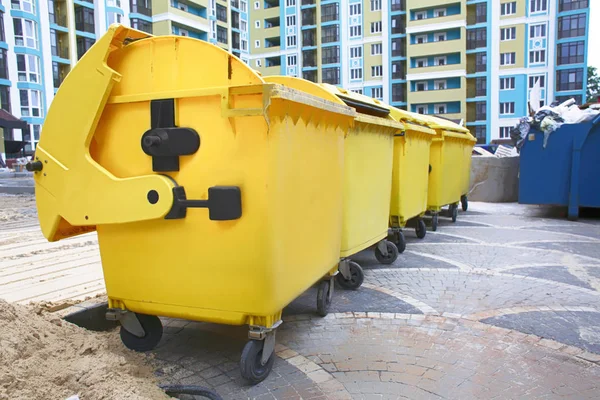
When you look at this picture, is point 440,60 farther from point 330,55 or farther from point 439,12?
point 330,55

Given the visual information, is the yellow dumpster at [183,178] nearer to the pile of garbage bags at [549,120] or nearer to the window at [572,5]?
the pile of garbage bags at [549,120]

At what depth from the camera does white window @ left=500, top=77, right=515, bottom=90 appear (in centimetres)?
4947

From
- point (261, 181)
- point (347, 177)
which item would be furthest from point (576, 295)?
point (261, 181)

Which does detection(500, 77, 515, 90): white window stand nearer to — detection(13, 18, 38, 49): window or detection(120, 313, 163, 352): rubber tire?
detection(13, 18, 38, 49): window

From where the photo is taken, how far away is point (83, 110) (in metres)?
2.85

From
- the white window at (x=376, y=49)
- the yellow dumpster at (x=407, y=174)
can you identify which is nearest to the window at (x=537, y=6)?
the white window at (x=376, y=49)

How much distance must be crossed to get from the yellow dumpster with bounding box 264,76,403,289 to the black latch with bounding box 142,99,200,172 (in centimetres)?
138

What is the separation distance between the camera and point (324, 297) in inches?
155

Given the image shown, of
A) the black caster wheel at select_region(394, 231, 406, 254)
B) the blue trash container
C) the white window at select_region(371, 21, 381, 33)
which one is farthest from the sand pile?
the white window at select_region(371, 21, 381, 33)

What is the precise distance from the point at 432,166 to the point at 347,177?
15.7ft

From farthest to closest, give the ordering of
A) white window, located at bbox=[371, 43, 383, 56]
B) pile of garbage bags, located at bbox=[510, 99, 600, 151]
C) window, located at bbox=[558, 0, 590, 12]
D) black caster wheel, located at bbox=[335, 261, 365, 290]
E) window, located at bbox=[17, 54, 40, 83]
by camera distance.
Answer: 1. white window, located at bbox=[371, 43, 383, 56]
2. window, located at bbox=[558, 0, 590, 12]
3. window, located at bbox=[17, 54, 40, 83]
4. pile of garbage bags, located at bbox=[510, 99, 600, 151]
5. black caster wheel, located at bbox=[335, 261, 365, 290]

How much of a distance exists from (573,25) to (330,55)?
2629 cm

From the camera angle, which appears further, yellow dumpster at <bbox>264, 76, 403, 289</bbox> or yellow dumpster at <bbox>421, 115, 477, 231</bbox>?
yellow dumpster at <bbox>421, 115, 477, 231</bbox>

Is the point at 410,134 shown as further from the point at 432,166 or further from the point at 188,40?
the point at 188,40
